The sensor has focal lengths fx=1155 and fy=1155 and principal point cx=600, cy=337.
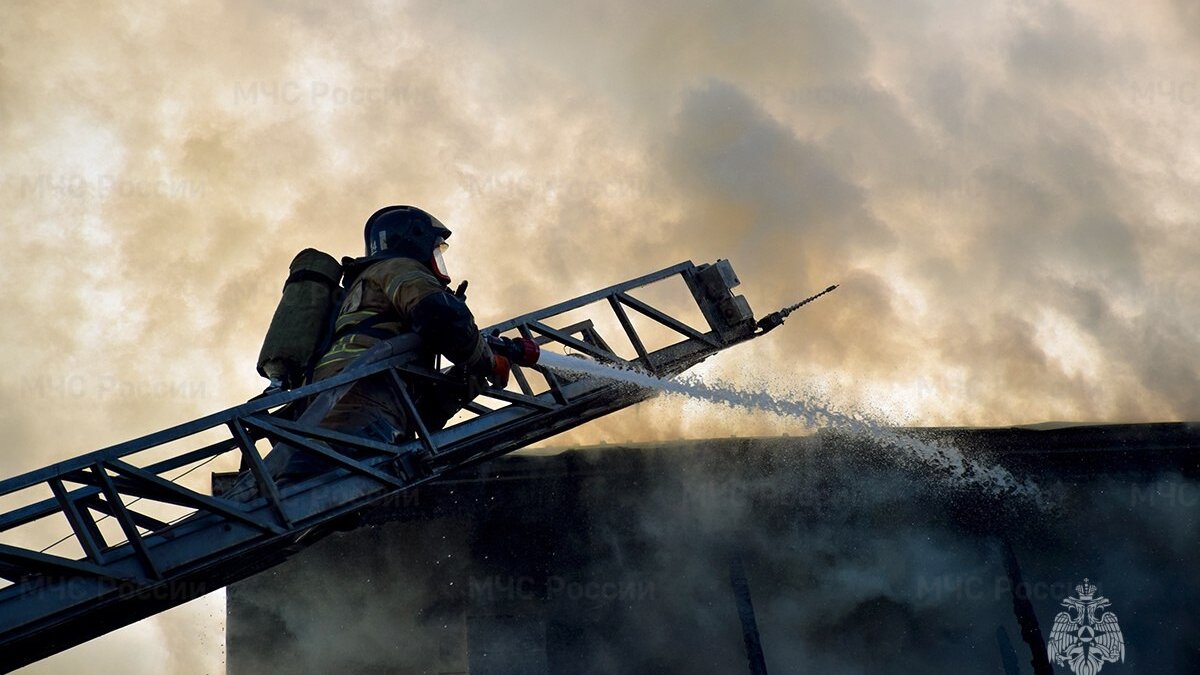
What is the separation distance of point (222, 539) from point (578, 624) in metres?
5.70

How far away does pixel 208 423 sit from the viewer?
515 cm

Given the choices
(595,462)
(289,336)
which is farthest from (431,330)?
(595,462)

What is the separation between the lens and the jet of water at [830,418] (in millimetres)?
7008

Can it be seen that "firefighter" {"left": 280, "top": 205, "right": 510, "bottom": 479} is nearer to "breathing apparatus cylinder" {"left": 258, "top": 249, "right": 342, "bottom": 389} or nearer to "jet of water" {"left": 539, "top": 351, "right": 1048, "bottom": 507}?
"breathing apparatus cylinder" {"left": 258, "top": 249, "right": 342, "bottom": 389}

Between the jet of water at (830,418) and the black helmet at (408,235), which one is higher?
the black helmet at (408,235)

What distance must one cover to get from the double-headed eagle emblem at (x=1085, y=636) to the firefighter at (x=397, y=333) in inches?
275

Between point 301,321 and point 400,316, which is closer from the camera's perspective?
point 400,316

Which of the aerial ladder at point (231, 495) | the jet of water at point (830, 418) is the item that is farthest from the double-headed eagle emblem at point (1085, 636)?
the aerial ladder at point (231, 495)

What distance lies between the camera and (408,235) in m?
6.59

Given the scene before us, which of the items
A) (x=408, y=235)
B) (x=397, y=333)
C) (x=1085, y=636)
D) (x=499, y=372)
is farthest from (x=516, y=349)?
(x=1085, y=636)

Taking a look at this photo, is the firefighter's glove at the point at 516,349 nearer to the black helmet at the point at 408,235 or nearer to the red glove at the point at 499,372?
the red glove at the point at 499,372

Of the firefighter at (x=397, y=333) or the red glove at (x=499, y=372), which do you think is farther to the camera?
the red glove at (x=499, y=372)

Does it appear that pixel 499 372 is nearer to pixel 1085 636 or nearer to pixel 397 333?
pixel 397 333

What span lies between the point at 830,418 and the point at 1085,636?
4.27m
